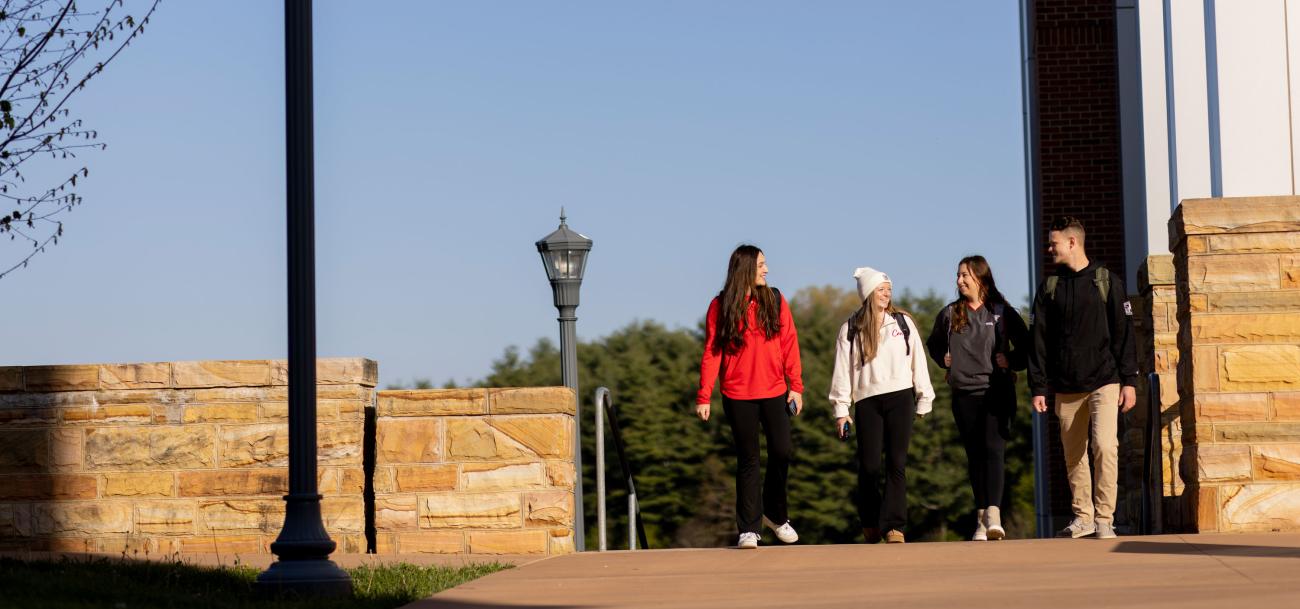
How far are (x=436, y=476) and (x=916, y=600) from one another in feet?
13.4

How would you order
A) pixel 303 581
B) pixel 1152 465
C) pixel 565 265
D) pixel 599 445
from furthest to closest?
pixel 565 265 → pixel 599 445 → pixel 1152 465 → pixel 303 581

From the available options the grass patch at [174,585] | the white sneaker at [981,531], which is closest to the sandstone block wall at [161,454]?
the grass patch at [174,585]

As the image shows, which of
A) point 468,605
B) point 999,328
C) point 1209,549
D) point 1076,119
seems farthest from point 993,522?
point 1076,119

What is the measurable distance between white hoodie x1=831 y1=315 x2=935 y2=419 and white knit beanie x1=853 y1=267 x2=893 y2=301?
209 millimetres

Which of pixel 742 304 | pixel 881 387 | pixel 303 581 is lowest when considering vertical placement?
pixel 303 581

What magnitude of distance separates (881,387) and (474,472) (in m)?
2.46

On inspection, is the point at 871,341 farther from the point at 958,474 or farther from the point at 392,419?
the point at 958,474

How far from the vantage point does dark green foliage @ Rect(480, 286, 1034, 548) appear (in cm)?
5672

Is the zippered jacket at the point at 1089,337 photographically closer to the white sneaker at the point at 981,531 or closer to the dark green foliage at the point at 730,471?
the white sneaker at the point at 981,531

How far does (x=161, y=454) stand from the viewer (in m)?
9.94

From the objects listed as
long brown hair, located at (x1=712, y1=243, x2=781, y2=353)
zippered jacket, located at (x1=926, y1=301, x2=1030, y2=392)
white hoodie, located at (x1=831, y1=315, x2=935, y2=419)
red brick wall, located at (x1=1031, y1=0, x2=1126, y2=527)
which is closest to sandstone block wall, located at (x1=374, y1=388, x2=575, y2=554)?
long brown hair, located at (x1=712, y1=243, x2=781, y2=353)

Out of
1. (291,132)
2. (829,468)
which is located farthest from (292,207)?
(829,468)

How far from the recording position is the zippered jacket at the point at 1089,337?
30.0 ft

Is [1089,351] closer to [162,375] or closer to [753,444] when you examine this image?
[753,444]
